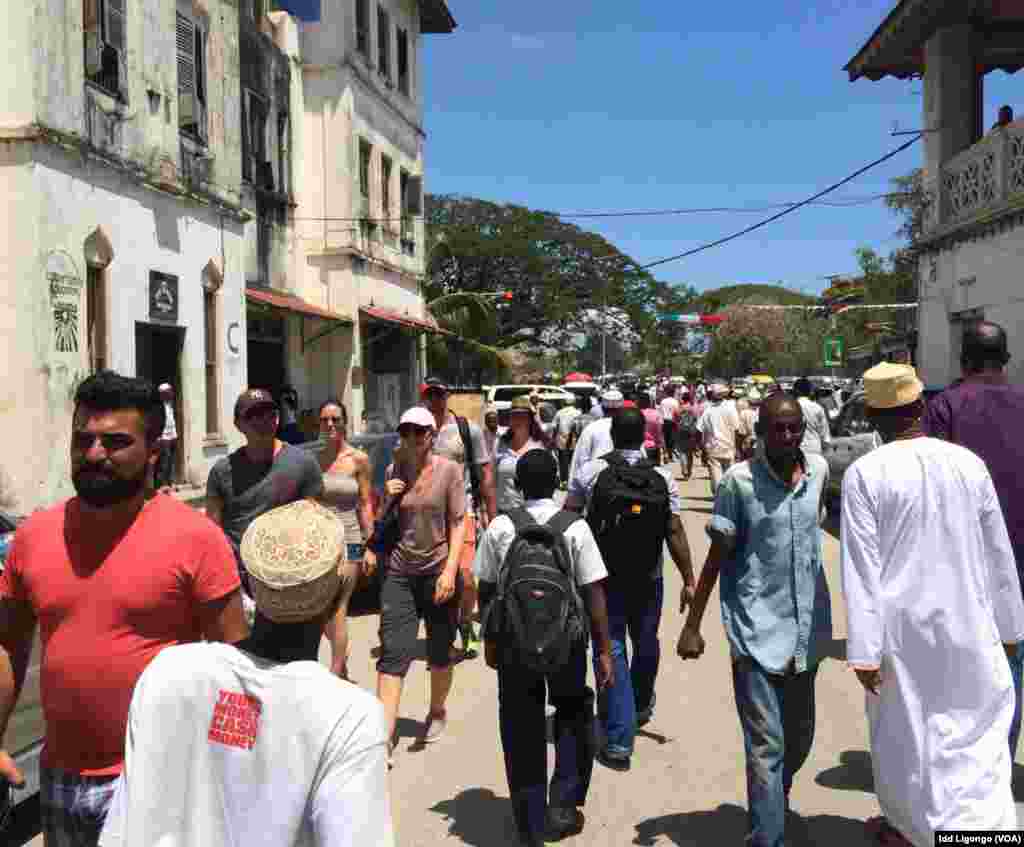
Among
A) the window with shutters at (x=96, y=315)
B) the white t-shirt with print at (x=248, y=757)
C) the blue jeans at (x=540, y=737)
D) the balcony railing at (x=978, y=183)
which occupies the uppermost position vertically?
the balcony railing at (x=978, y=183)

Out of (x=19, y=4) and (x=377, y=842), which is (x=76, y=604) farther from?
(x=19, y=4)

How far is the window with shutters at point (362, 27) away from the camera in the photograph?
79.9 ft

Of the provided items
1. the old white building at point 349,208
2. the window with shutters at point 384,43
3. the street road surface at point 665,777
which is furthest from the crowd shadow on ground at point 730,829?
the window with shutters at point 384,43

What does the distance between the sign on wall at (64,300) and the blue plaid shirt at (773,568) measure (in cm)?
971

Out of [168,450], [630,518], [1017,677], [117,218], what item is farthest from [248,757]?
[168,450]

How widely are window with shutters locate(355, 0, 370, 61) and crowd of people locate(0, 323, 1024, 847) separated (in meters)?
20.7

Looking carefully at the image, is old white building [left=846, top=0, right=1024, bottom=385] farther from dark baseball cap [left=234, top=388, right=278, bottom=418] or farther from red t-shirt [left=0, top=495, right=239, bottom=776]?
red t-shirt [left=0, top=495, right=239, bottom=776]

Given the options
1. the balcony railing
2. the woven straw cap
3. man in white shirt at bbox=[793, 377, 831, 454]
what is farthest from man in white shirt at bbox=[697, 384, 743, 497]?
the woven straw cap

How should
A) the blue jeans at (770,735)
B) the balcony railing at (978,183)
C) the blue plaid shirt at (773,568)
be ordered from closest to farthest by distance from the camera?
1. the blue jeans at (770,735)
2. the blue plaid shirt at (773,568)
3. the balcony railing at (978,183)

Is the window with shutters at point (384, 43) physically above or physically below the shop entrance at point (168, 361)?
above

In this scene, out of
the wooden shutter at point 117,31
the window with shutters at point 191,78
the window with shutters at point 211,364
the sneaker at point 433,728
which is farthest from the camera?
the window with shutters at point 211,364

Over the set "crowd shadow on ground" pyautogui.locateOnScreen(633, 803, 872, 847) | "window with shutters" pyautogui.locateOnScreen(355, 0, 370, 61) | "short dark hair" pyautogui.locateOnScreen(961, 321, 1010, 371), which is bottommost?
"crowd shadow on ground" pyautogui.locateOnScreen(633, 803, 872, 847)

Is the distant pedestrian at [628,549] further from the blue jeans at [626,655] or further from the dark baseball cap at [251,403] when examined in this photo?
the dark baseball cap at [251,403]

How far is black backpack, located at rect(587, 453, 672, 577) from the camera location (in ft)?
17.5
